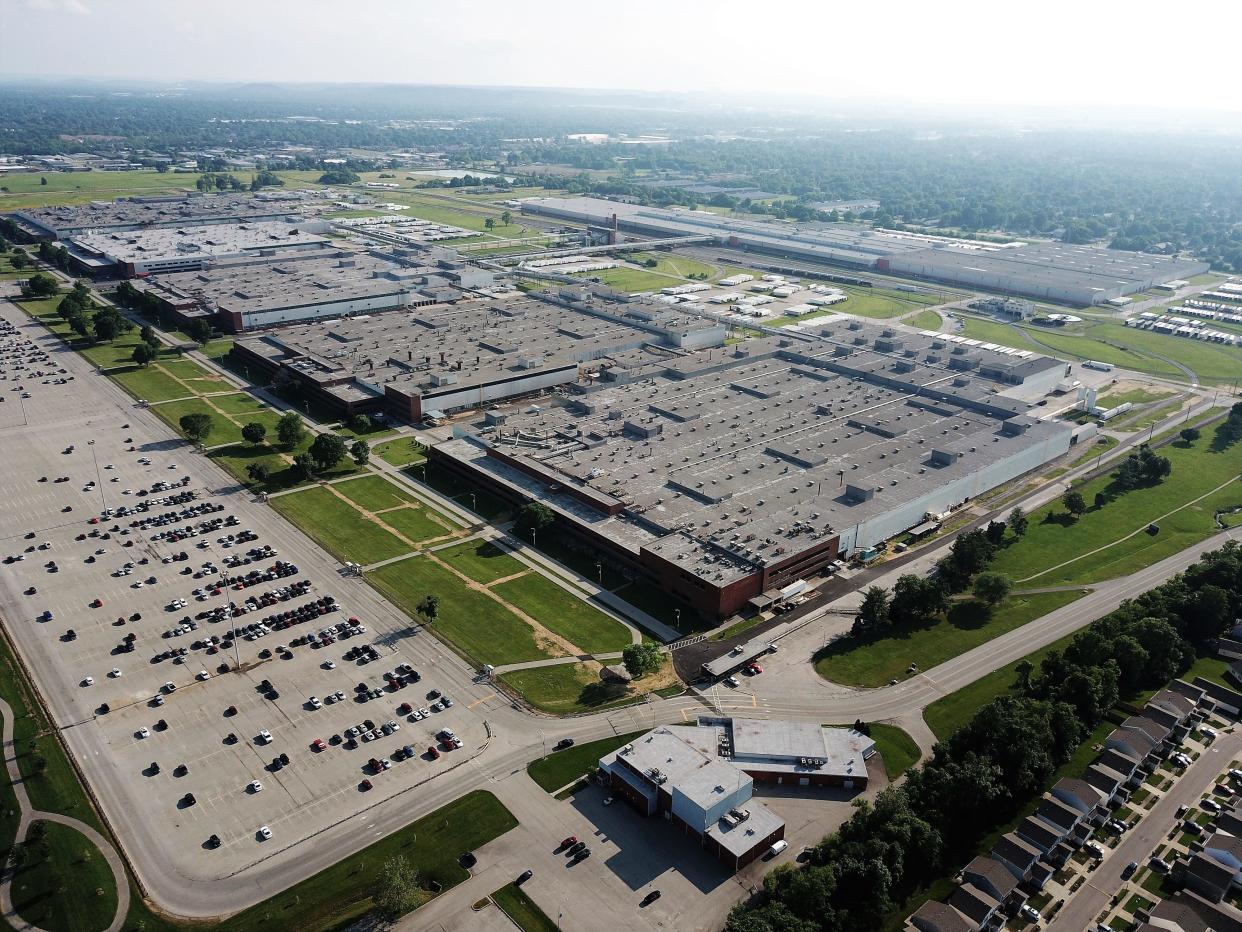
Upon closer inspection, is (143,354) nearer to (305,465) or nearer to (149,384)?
(149,384)

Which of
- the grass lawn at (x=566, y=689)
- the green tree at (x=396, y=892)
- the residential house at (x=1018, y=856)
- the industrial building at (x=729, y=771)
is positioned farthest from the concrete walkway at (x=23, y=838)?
the residential house at (x=1018, y=856)

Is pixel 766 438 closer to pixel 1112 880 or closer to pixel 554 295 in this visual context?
pixel 1112 880

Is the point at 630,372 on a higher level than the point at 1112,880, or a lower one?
higher

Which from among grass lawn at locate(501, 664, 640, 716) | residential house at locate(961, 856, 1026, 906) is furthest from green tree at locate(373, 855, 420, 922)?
residential house at locate(961, 856, 1026, 906)

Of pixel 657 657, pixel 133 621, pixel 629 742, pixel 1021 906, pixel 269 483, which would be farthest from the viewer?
pixel 269 483

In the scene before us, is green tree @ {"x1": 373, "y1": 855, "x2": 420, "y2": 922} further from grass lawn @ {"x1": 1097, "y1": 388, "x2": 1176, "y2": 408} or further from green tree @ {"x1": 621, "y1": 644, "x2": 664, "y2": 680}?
grass lawn @ {"x1": 1097, "y1": 388, "x2": 1176, "y2": 408}

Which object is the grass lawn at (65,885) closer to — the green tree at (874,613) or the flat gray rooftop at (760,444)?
the flat gray rooftop at (760,444)

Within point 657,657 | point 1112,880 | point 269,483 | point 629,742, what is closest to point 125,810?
point 629,742

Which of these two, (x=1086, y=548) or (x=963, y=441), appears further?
(x=963, y=441)
